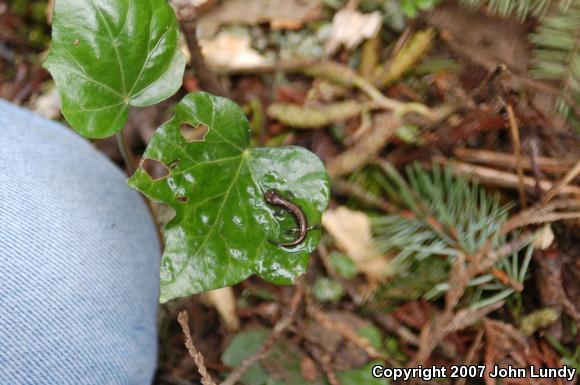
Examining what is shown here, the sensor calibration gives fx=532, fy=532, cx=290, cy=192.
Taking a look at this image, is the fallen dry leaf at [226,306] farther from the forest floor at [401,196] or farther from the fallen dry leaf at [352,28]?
the fallen dry leaf at [352,28]

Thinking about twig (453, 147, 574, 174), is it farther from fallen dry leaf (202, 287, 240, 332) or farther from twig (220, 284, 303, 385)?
fallen dry leaf (202, 287, 240, 332)

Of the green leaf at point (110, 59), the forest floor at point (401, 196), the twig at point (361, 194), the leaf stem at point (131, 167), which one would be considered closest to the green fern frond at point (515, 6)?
the forest floor at point (401, 196)

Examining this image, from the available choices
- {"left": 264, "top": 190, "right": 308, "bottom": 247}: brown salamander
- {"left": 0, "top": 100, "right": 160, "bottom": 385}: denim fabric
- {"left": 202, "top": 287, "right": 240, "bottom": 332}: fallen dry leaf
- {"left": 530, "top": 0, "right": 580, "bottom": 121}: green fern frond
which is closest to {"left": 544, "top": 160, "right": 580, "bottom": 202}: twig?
{"left": 530, "top": 0, "right": 580, "bottom": 121}: green fern frond

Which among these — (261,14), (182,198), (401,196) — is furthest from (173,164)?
(261,14)

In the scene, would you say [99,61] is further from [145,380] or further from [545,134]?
[545,134]

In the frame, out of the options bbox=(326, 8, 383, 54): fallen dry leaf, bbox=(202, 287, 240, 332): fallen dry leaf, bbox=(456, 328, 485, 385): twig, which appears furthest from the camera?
bbox=(326, 8, 383, 54): fallen dry leaf
